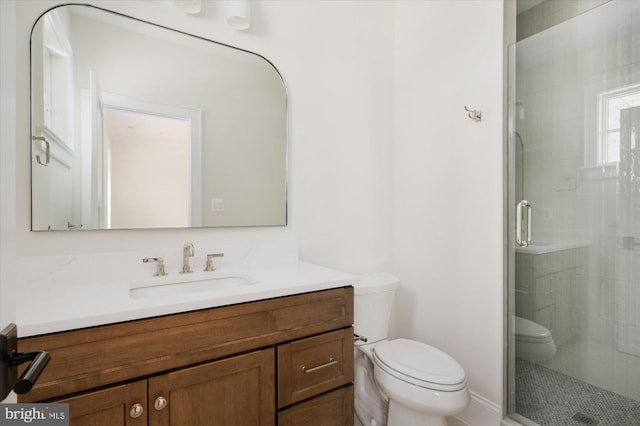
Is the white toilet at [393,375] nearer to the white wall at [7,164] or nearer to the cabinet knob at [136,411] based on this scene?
the cabinet knob at [136,411]

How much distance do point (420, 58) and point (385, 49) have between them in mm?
262

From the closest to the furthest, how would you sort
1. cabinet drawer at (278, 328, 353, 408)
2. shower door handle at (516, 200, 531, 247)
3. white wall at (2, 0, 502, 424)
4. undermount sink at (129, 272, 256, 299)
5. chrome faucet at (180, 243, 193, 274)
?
cabinet drawer at (278, 328, 353, 408) → undermount sink at (129, 272, 256, 299) → chrome faucet at (180, 243, 193, 274) → shower door handle at (516, 200, 531, 247) → white wall at (2, 0, 502, 424)

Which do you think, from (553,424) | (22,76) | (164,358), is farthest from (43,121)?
(553,424)

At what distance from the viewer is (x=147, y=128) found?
148 cm

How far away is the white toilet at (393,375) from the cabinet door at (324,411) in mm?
232

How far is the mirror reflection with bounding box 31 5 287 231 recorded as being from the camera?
1.30 metres

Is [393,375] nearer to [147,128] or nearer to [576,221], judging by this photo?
[576,221]

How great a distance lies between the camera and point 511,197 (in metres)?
1.65

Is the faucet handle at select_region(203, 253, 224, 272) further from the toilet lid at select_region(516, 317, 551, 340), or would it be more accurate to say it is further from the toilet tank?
the toilet lid at select_region(516, 317, 551, 340)

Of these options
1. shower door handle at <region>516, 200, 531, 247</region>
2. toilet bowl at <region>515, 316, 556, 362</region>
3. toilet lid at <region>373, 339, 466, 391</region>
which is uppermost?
shower door handle at <region>516, 200, 531, 247</region>

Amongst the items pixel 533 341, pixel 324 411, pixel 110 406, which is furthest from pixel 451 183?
pixel 110 406

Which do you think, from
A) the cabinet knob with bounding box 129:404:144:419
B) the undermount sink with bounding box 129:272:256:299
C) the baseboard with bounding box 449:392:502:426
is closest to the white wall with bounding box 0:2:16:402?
the cabinet knob with bounding box 129:404:144:419

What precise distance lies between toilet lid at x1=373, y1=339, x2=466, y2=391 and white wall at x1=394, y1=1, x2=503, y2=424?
1.04ft

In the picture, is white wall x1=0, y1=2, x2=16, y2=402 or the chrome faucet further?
the chrome faucet
